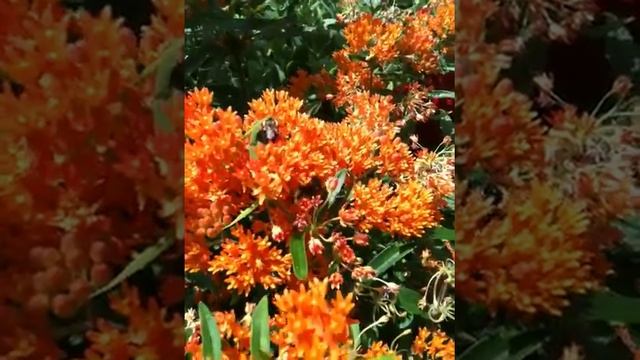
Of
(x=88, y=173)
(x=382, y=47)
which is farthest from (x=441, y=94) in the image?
(x=88, y=173)

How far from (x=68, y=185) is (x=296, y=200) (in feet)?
0.86

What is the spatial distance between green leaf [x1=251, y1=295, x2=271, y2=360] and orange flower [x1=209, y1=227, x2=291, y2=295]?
0.03m

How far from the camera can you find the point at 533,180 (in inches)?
33.0

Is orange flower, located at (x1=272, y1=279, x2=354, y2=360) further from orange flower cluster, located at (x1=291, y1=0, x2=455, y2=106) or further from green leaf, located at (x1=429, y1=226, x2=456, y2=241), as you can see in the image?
orange flower cluster, located at (x1=291, y1=0, x2=455, y2=106)

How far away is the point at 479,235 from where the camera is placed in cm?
86

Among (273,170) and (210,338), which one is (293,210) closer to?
(273,170)

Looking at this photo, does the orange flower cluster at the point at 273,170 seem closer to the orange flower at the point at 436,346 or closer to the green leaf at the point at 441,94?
the orange flower at the point at 436,346

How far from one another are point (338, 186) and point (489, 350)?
9.6 inches

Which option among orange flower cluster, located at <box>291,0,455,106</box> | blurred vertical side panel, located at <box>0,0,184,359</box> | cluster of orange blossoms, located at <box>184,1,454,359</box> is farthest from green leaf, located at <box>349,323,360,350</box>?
orange flower cluster, located at <box>291,0,455,106</box>

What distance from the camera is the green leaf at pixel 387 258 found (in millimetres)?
1010

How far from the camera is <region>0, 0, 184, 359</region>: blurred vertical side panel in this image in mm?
782

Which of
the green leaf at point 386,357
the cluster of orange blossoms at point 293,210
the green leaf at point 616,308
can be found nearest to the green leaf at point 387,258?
the cluster of orange blossoms at point 293,210

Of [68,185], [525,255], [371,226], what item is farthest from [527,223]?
[68,185]

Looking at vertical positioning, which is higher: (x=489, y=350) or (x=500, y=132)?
(x=500, y=132)
